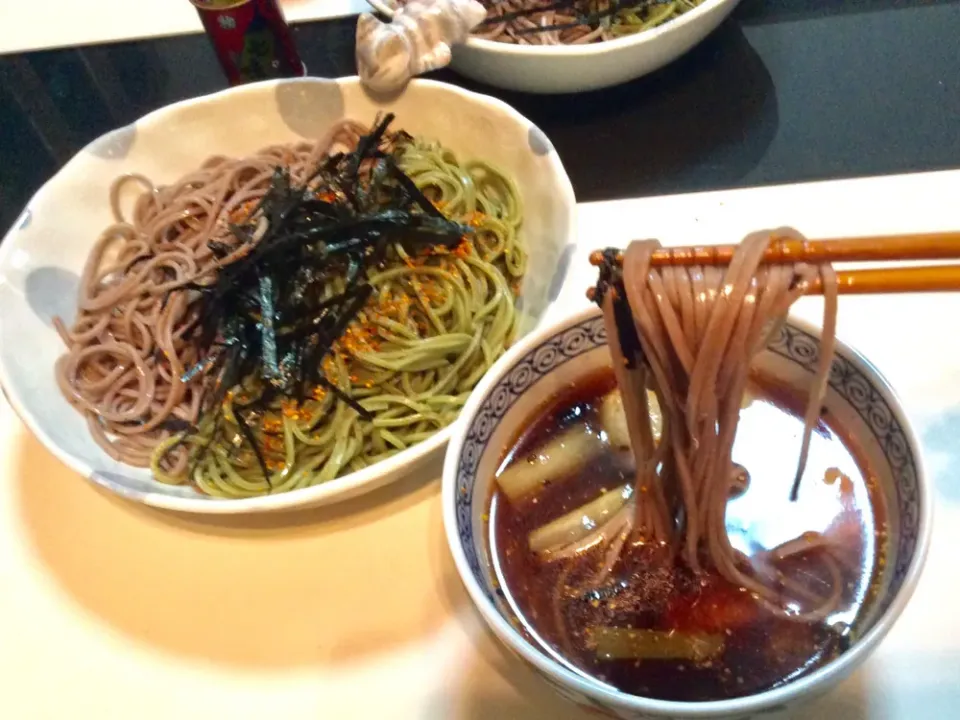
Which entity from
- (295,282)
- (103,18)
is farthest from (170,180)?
(103,18)

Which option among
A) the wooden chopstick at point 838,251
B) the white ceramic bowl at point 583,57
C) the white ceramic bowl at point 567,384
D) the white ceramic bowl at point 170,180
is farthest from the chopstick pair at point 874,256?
the white ceramic bowl at point 583,57

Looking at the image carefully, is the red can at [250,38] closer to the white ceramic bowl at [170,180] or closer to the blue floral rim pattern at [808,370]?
the white ceramic bowl at [170,180]

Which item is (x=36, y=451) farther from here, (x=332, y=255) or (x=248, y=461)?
(x=332, y=255)

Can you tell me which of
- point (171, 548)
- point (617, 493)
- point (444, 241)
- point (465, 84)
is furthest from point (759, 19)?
point (171, 548)

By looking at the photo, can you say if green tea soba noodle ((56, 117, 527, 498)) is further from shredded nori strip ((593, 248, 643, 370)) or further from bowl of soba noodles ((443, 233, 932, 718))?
shredded nori strip ((593, 248, 643, 370))

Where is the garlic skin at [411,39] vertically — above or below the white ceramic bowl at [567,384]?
above
